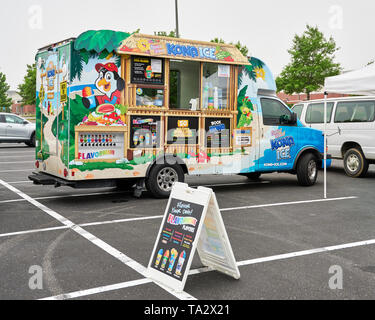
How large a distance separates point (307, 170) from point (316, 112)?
3.84 m

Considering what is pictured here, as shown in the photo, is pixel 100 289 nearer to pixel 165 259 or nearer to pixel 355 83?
pixel 165 259

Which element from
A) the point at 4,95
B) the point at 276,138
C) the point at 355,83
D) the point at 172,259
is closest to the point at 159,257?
the point at 172,259

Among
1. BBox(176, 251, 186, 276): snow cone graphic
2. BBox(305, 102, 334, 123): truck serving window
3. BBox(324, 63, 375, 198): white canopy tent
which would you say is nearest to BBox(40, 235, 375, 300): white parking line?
BBox(176, 251, 186, 276): snow cone graphic

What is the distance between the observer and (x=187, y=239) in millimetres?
4332

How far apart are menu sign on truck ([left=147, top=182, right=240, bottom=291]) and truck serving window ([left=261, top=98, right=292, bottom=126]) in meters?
5.85

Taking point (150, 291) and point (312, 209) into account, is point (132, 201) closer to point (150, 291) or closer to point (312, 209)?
point (312, 209)

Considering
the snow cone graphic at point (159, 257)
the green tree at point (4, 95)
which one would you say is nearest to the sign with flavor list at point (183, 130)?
the snow cone graphic at point (159, 257)

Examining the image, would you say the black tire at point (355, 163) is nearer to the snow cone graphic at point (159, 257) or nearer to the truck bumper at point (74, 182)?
the truck bumper at point (74, 182)

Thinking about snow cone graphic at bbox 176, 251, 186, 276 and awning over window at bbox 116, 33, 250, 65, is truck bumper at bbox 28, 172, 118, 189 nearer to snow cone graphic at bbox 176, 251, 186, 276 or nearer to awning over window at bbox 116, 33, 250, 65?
awning over window at bbox 116, 33, 250, 65

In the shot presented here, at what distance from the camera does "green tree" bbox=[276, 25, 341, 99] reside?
4066 centimetres

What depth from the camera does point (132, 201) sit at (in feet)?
28.8
